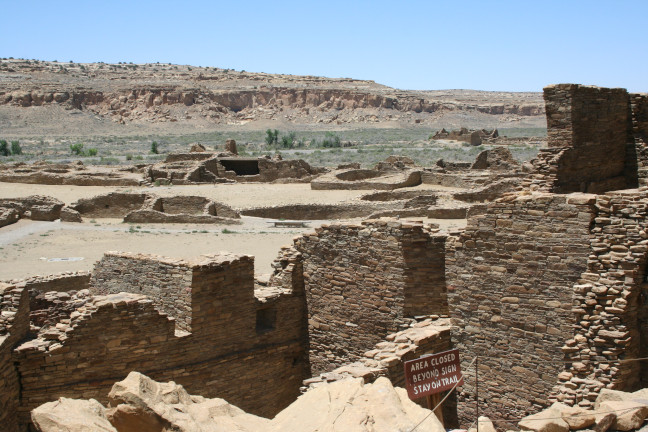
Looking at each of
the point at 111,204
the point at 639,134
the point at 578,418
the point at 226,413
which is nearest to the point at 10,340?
the point at 226,413

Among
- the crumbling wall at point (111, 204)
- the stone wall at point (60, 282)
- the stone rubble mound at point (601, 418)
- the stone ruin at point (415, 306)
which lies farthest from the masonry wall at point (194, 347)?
the crumbling wall at point (111, 204)

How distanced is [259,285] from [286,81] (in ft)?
401

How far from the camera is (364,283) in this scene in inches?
413

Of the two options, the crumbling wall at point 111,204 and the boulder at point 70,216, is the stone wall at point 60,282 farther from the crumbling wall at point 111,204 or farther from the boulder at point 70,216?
the crumbling wall at point 111,204

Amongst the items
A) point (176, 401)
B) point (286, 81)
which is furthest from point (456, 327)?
point (286, 81)

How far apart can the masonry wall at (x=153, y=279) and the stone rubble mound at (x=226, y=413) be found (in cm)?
320

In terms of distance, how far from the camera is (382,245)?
10086 mm

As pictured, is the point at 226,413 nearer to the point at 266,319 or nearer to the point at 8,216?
the point at 266,319

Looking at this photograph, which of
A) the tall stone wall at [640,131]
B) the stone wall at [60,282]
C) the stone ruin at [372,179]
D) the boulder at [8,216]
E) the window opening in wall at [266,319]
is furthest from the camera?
the stone ruin at [372,179]

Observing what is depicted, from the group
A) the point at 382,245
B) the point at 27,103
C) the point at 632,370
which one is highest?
the point at 27,103

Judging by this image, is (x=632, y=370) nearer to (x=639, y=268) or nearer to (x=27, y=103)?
(x=639, y=268)

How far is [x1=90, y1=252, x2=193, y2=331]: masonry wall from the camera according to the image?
1007cm

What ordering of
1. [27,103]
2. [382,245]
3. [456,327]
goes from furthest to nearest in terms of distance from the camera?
[27,103] → [382,245] → [456,327]

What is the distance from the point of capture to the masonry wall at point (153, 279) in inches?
396
